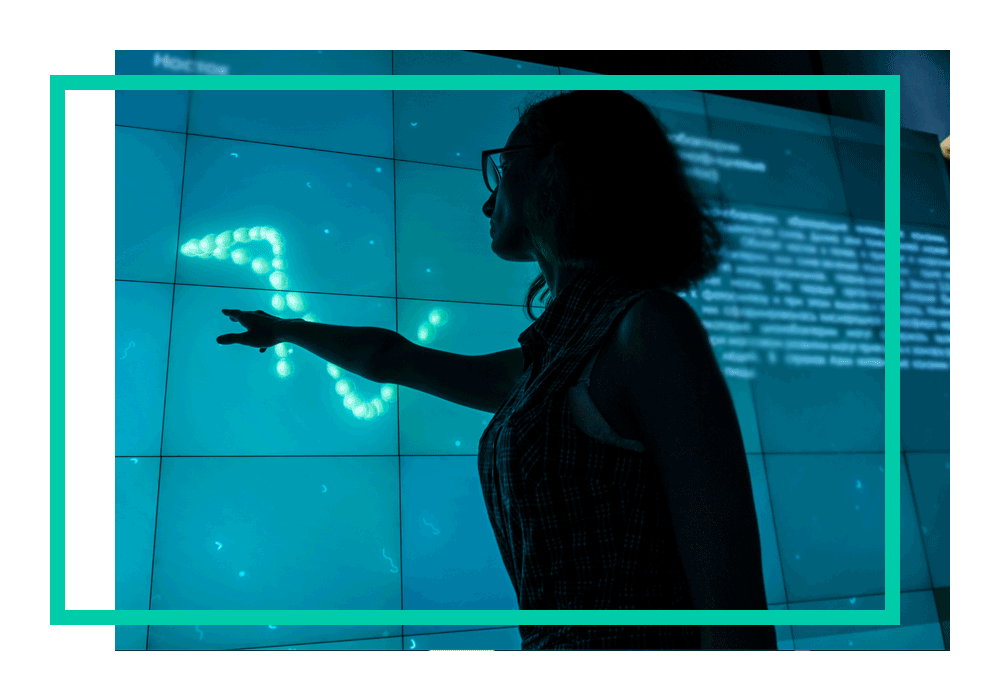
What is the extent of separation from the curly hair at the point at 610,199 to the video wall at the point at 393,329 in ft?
0.47

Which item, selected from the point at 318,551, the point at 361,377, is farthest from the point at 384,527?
the point at 361,377

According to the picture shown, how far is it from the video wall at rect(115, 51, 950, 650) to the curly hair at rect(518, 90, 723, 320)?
143 mm

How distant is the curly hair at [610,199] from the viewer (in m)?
0.98

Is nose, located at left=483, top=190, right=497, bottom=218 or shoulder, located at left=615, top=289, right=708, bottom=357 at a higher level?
nose, located at left=483, top=190, right=497, bottom=218

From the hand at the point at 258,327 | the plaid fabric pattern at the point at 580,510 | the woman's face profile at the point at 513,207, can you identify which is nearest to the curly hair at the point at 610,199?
the woman's face profile at the point at 513,207

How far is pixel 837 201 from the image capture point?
5.40 ft

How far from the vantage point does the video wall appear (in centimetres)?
124

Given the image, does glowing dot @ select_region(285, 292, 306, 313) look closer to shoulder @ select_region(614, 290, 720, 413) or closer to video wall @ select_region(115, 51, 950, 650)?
video wall @ select_region(115, 51, 950, 650)

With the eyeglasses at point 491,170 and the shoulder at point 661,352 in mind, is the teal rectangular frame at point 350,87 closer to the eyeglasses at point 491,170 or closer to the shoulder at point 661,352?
the eyeglasses at point 491,170

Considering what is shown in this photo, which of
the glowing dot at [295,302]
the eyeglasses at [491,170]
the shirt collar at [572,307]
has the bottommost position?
the shirt collar at [572,307]

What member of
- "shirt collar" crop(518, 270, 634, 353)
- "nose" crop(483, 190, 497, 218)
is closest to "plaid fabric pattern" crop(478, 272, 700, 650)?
"shirt collar" crop(518, 270, 634, 353)

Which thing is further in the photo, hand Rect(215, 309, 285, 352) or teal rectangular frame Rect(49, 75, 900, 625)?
hand Rect(215, 309, 285, 352)

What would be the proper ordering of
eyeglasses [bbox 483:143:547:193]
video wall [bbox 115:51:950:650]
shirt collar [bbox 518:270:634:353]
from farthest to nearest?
video wall [bbox 115:51:950:650]
eyeglasses [bbox 483:143:547:193]
shirt collar [bbox 518:270:634:353]

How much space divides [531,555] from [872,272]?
1229 mm
